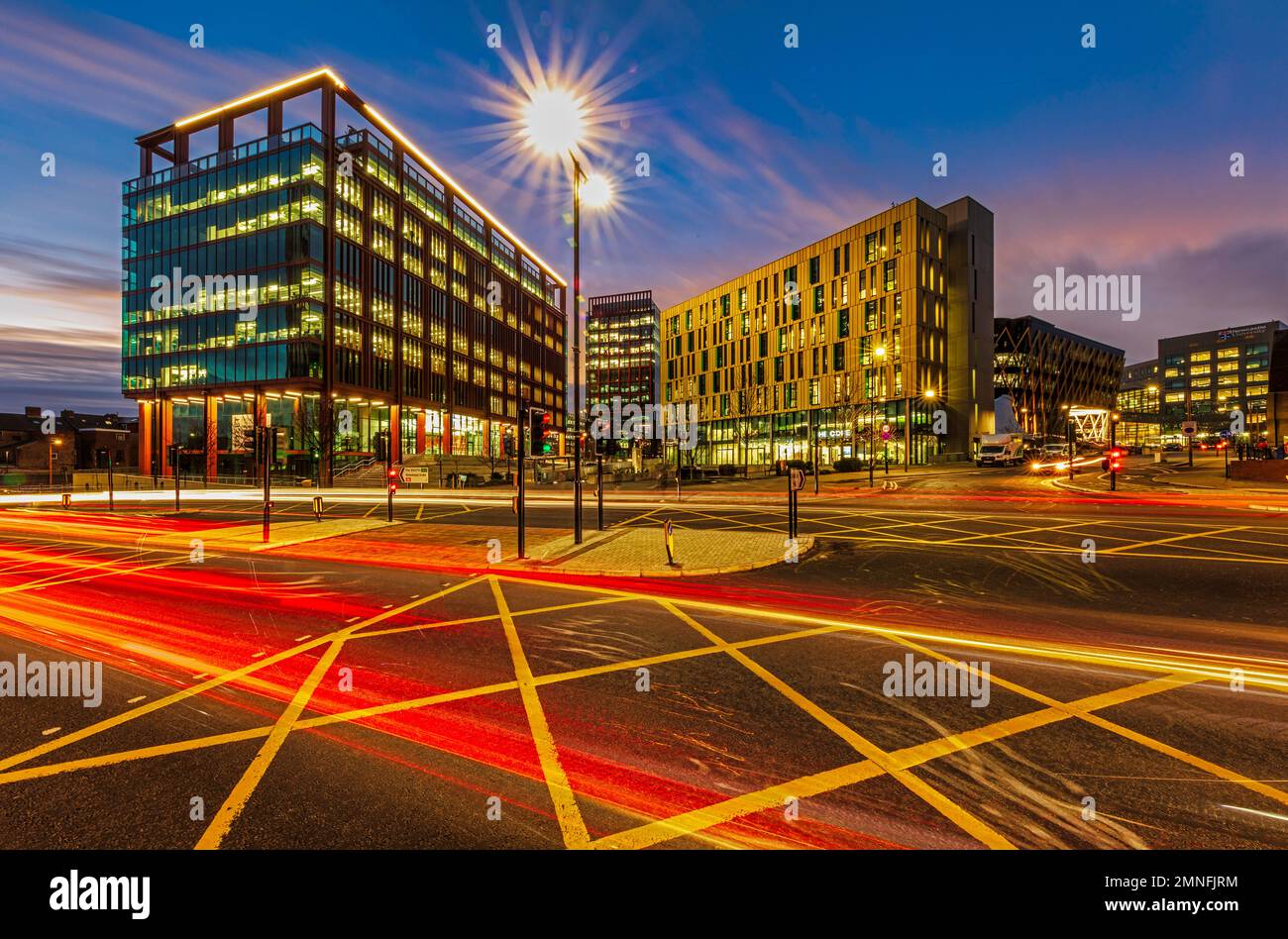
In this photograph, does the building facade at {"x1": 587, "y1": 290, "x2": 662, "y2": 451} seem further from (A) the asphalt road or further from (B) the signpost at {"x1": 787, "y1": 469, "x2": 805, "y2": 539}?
(A) the asphalt road

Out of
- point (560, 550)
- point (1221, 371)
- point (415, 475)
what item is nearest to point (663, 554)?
point (560, 550)

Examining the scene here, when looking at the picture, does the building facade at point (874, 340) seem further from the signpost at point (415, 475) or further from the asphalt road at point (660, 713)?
the asphalt road at point (660, 713)

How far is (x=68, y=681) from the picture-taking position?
531cm

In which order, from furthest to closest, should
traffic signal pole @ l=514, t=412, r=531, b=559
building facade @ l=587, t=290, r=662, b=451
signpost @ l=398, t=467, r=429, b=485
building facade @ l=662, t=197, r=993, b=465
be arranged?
1. building facade @ l=587, t=290, r=662, b=451
2. building facade @ l=662, t=197, r=993, b=465
3. signpost @ l=398, t=467, r=429, b=485
4. traffic signal pole @ l=514, t=412, r=531, b=559

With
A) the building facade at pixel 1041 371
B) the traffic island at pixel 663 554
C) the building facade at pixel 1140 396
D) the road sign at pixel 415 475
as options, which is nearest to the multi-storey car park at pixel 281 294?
the road sign at pixel 415 475

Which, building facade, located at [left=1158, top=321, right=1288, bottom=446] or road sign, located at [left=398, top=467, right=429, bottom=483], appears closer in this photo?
Answer: road sign, located at [left=398, top=467, right=429, bottom=483]

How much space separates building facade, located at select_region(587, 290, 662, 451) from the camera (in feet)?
542

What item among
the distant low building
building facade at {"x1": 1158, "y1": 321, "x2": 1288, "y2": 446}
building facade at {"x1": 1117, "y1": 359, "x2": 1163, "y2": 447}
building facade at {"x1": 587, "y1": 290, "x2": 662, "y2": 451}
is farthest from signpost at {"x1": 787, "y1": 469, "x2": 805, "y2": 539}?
building facade at {"x1": 587, "y1": 290, "x2": 662, "y2": 451}

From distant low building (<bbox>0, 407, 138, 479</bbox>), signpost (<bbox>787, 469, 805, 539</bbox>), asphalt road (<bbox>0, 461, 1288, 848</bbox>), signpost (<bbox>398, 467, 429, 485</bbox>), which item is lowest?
asphalt road (<bbox>0, 461, 1288, 848</bbox>)

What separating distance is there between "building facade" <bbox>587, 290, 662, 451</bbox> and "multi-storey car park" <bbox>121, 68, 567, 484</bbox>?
10131 centimetres

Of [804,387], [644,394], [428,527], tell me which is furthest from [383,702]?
[644,394]

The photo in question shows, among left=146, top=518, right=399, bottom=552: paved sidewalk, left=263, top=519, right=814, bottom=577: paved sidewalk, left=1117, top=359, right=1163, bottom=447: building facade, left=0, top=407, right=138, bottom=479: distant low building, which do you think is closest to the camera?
left=263, top=519, right=814, bottom=577: paved sidewalk

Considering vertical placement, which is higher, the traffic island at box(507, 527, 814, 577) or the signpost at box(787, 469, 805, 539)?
the signpost at box(787, 469, 805, 539)
